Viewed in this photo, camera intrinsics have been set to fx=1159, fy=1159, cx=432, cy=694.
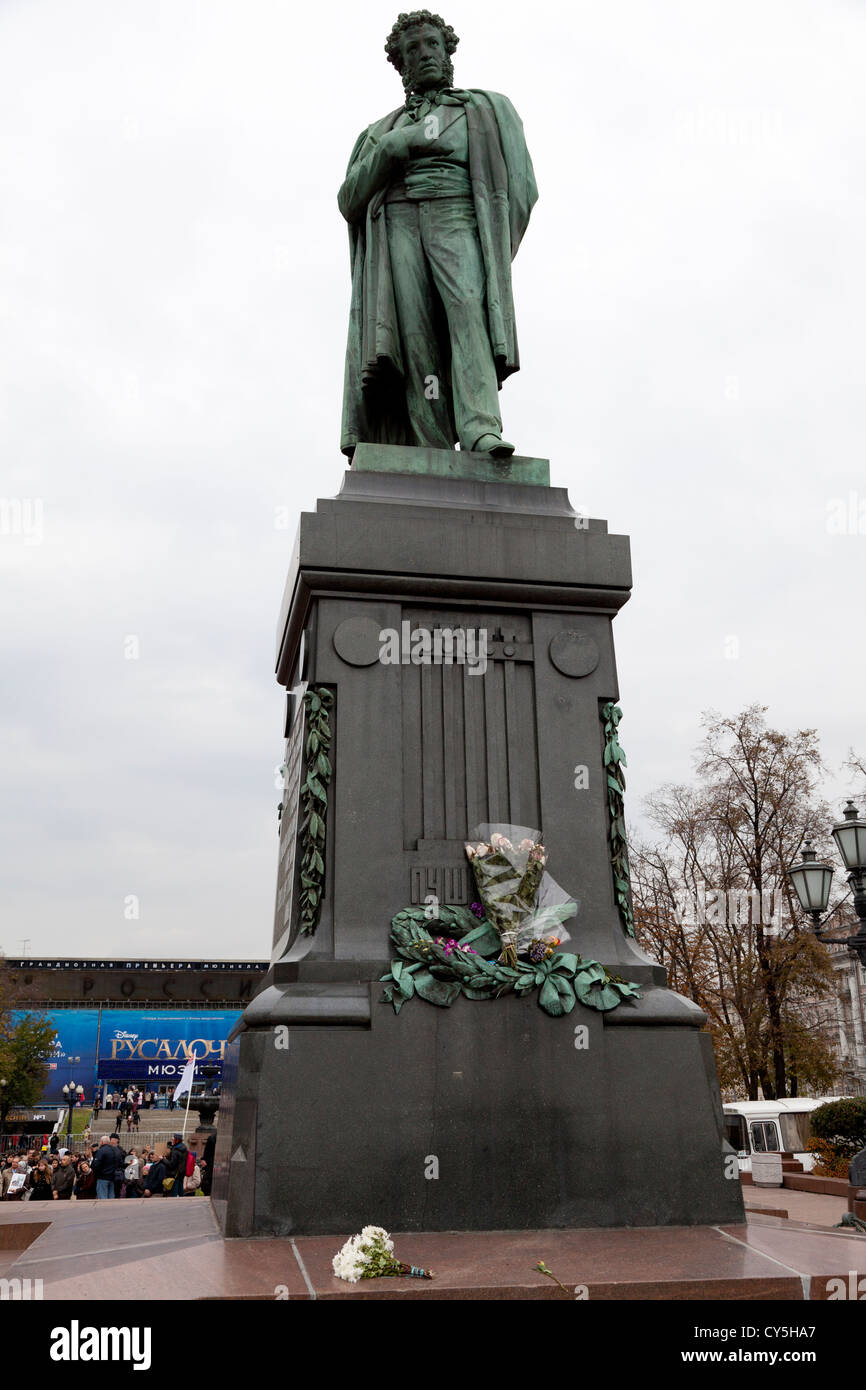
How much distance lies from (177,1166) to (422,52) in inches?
591

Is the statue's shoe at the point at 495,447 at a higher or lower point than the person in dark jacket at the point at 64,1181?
higher

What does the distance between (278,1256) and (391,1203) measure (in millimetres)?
891

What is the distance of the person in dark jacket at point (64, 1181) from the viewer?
20.4 meters

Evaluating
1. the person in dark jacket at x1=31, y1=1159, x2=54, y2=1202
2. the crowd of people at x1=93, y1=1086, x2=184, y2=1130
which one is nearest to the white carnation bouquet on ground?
the person in dark jacket at x1=31, y1=1159, x2=54, y2=1202

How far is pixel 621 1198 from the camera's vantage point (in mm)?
6262

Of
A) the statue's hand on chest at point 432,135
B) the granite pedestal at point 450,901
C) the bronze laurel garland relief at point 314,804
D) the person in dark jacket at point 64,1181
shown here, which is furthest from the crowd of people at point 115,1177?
the statue's hand on chest at point 432,135

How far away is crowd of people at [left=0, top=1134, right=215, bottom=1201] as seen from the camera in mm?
14914

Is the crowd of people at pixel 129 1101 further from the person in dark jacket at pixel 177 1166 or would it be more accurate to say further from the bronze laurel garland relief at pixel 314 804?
the bronze laurel garland relief at pixel 314 804

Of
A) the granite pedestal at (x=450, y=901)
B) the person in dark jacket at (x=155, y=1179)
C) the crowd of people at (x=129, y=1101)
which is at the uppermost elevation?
the granite pedestal at (x=450, y=901)

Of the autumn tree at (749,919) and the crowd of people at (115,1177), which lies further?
the autumn tree at (749,919)

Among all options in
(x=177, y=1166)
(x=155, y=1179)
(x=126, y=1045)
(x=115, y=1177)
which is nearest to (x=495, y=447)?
(x=155, y=1179)
